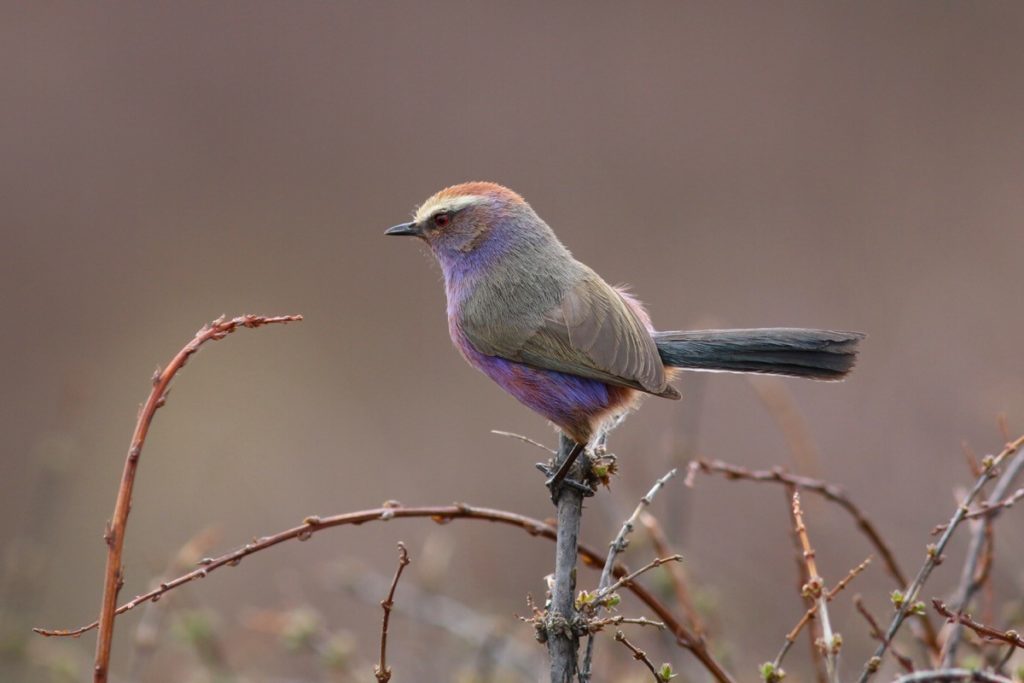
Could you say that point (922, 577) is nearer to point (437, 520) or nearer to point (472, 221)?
point (437, 520)

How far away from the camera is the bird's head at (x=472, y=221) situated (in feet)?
13.9

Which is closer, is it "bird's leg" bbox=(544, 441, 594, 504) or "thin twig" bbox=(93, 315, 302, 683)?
"thin twig" bbox=(93, 315, 302, 683)

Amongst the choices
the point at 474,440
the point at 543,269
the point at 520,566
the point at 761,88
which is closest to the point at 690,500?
the point at 520,566

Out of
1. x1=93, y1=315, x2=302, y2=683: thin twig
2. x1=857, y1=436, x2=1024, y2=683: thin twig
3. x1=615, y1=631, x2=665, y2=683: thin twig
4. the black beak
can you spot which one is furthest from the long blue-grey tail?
x1=93, y1=315, x2=302, y2=683: thin twig

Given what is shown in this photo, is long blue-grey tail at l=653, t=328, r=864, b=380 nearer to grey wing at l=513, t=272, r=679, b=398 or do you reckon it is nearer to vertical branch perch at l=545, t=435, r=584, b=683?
grey wing at l=513, t=272, r=679, b=398

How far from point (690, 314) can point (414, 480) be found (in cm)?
303

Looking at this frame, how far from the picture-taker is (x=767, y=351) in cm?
419

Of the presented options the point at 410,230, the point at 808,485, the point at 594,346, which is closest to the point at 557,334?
the point at 594,346

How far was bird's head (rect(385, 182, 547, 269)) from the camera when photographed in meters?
4.25

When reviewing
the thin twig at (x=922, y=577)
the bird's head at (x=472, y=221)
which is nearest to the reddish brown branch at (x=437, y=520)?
the thin twig at (x=922, y=577)

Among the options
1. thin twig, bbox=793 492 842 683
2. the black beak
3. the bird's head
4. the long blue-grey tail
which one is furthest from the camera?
the black beak

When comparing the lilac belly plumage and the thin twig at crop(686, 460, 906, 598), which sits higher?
the lilac belly plumage

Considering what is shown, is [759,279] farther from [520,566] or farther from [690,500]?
[520,566]

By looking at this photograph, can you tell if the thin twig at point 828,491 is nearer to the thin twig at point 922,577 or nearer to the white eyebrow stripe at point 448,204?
the thin twig at point 922,577
